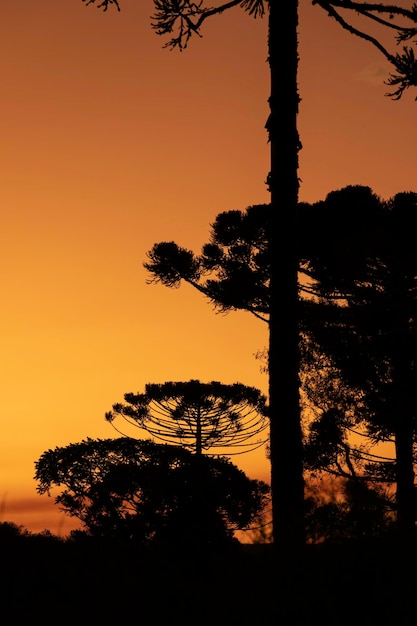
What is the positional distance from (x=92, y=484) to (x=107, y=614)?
13.4 metres

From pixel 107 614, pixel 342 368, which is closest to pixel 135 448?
pixel 342 368

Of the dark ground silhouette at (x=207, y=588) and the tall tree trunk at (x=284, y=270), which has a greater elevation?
the tall tree trunk at (x=284, y=270)

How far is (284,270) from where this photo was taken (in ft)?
32.3

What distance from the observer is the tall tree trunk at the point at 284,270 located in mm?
9398

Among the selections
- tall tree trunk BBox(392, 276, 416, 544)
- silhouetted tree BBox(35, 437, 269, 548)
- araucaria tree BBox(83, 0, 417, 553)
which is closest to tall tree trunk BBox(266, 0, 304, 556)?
araucaria tree BBox(83, 0, 417, 553)

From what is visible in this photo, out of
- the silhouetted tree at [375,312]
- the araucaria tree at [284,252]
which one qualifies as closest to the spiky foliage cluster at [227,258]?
the silhouetted tree at [375,312]

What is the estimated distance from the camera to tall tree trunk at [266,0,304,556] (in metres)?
9.40

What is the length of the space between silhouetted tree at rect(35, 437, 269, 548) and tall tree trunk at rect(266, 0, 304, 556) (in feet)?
26.9

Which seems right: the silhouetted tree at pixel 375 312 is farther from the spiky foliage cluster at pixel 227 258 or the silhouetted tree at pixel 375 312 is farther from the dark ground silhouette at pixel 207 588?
the dark ground silhouette at pixel 207 588

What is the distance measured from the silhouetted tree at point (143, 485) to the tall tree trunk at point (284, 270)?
820 cm

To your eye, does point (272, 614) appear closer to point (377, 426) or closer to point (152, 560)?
point (152, 560)

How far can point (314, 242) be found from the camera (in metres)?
22.6

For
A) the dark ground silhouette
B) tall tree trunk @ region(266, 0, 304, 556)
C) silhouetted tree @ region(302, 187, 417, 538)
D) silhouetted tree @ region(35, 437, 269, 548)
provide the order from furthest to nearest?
1. silhouetted tree @ region(302, 187, 417, 538)
2. silhouetted tree @ region(35, 437, 269, 548)
3. tall tree trunk @ region(266, 0, 304, 556)
4. the dark ground silhouette

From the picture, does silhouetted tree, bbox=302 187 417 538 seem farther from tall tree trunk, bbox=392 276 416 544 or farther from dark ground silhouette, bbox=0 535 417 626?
dark ground silhouette, bbox=0 535 417 626
